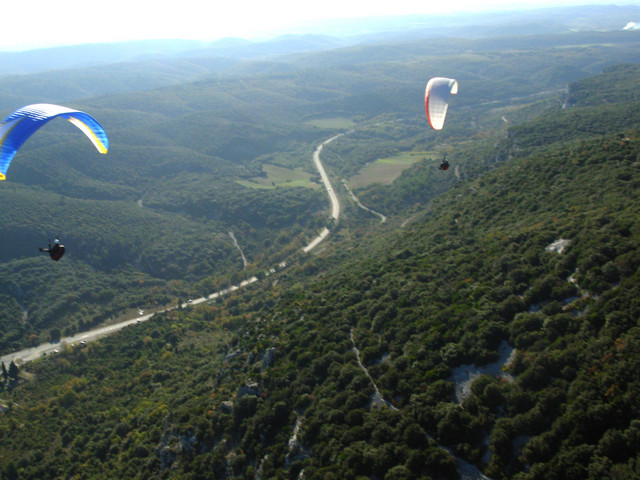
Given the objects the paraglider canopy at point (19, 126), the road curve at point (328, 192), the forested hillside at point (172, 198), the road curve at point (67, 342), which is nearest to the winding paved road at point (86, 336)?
the road curve at point (67, 342)

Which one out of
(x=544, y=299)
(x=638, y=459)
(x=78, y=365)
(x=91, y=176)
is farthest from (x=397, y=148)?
(x=638, y=459)

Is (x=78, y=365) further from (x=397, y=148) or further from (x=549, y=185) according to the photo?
(x=397, y=148)

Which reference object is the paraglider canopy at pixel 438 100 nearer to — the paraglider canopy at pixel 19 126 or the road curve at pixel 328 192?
the paraglider canopy at pixel 19 126

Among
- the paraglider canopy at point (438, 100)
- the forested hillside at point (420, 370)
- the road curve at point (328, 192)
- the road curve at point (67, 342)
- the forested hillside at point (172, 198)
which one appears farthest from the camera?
the road curve at point (328, 192)

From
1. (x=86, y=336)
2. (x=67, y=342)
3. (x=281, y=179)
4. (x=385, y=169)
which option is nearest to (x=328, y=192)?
(x=385, y=169)

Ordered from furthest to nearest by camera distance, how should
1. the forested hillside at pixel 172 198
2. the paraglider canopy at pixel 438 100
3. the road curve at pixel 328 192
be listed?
1. the road curve at pixel 328 192
2. the forested hillside at pixel 172 198
3. the paraglider canopy at pixel 438 100

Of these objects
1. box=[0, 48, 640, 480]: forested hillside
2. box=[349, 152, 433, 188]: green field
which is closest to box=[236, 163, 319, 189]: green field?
box=[349, 152, 433, 188]: green field

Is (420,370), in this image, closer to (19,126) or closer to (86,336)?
(19,126)
